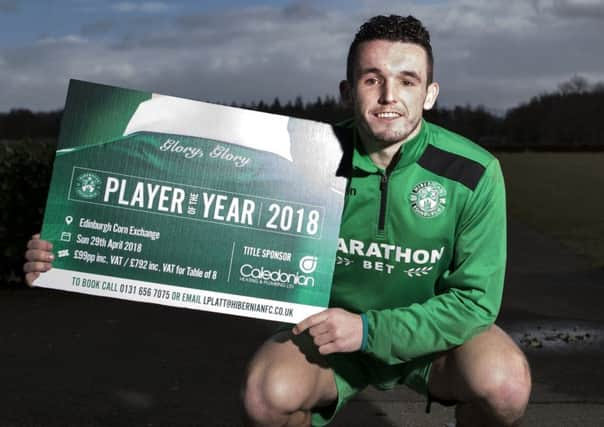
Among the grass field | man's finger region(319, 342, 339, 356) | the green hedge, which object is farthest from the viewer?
the grass field

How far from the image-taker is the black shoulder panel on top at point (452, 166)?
351 centimetres

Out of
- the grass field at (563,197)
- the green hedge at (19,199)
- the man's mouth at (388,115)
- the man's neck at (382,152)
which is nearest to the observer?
the man's mouth at (388,115)

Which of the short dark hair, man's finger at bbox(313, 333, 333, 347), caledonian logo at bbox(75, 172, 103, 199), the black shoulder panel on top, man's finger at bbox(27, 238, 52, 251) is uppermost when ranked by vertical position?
the short dark hair

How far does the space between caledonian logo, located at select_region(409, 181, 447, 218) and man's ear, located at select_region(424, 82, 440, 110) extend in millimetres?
308

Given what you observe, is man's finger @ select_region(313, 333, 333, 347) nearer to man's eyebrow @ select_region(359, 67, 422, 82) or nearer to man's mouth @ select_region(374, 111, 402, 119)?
man's mouth @ select_region(374, 111, 402, 119)

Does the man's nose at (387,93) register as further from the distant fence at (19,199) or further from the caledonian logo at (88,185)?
the distant fence at (19,199)

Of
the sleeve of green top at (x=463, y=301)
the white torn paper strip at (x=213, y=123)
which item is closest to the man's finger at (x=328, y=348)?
the sleeve of green top at (x=463, y=301)

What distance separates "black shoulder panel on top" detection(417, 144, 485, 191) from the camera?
351 cm

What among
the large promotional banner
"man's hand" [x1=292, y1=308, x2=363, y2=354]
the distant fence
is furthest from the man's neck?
the distant fence

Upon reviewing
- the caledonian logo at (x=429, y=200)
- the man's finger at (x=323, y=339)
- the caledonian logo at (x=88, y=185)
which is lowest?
the man's finger at (x=323, y=339)

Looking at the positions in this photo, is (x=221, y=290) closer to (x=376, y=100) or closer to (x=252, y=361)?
(x=252, y=361)

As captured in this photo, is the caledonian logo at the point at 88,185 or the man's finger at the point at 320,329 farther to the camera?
the caledonian logo at the point at 88,185

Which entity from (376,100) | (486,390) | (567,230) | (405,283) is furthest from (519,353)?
(567,230)

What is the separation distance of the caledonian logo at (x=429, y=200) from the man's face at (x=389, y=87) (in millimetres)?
214
